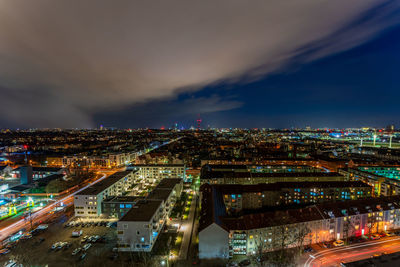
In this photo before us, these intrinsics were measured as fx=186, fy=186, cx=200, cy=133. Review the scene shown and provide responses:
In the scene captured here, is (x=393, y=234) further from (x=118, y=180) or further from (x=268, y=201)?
(x=118, y=180)

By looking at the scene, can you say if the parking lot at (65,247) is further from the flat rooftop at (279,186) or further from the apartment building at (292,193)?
the flat rooftop at (279,186)

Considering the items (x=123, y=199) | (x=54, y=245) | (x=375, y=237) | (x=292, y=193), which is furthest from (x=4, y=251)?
(x=375, y=237)

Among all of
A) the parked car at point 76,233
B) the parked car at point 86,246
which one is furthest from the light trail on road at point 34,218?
the parked car at point 86,246

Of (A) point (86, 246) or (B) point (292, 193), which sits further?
(B) point (292, 193)

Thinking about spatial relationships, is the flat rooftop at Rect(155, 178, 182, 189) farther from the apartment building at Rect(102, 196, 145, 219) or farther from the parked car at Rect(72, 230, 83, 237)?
the parked car at Rect(72, 230, 83, 237)

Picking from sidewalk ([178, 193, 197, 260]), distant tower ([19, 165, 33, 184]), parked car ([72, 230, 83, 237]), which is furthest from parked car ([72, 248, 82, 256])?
distant tower ([19, 165, 33, 184])

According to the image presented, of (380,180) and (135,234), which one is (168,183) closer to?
(135,234)
